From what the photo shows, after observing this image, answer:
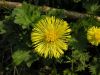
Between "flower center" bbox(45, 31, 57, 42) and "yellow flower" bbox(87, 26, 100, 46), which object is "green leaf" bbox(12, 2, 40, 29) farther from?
"yellow flower" bbox(87, 26, 100, 46)

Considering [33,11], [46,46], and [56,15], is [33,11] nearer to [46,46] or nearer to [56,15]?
[56,15]

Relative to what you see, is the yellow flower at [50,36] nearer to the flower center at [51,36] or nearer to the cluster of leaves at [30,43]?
the flower center at [51,36]

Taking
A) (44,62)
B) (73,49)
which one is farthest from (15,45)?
(73,49)

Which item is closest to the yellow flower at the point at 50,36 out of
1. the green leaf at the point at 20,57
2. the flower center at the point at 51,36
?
the flower center at the point at 51,36

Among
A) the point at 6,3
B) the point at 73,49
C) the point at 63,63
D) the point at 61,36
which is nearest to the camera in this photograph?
the point at 61,36

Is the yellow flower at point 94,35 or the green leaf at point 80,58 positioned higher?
the yellow flower at point 94,35

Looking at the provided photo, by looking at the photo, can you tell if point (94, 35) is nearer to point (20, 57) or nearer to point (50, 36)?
point (50, 36)

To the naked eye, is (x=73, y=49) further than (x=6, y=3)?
No
